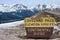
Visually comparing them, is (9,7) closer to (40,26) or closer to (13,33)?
(13,33)

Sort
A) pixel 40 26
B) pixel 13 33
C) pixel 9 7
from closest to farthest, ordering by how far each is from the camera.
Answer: pixel 40 26 < pixel 13 33 < pixel 9 7

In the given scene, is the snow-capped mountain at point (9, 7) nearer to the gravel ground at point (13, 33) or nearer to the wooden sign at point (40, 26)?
the gravel ground at point (13, 33)

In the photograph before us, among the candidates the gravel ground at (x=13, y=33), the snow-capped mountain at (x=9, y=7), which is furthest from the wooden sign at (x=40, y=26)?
the snow-capped mountain at (x=9, y=7)

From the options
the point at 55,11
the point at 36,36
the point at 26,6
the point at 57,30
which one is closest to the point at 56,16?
the point at 55,11

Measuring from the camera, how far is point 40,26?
186 cm

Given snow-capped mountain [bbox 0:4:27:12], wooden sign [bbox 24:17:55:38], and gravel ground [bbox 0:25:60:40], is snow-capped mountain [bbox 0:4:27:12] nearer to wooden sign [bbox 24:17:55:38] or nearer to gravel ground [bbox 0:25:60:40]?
gravel ground [bbox 0:25:60:40]

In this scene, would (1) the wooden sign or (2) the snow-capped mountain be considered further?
(2) the snow-capped mountain

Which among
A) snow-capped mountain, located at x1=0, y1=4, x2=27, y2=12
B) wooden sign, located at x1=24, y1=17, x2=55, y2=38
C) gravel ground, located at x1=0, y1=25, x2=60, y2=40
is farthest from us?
snow-capped mountain, located at x1=0, y1=4, x2=27, y2=12

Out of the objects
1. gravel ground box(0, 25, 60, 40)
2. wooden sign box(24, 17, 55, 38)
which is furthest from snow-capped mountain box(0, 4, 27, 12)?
wooden sign box(24, 17, 55, 38)

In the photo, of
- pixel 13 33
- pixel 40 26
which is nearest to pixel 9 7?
pixel 13 33

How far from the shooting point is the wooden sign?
1.84 m

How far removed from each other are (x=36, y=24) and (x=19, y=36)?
35 centimetres

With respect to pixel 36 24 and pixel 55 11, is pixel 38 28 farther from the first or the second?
pixel 55 11

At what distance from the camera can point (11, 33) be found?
2.11m
